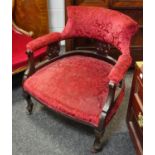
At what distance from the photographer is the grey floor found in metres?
1.75

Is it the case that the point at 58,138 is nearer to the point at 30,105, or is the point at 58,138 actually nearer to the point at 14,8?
the point at 30,105

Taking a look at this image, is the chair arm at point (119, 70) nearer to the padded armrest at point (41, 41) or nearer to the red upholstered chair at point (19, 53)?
the padded armrest at point (41, 41)

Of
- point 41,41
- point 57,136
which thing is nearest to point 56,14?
point 41,41

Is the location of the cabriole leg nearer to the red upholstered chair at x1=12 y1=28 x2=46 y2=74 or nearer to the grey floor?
the grey floor

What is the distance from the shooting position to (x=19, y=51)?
221cm

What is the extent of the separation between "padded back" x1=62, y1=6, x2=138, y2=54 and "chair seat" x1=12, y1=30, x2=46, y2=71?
401mm

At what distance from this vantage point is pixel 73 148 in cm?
177

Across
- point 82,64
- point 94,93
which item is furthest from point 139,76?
point 82,64

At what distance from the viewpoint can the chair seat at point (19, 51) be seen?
2094 mm

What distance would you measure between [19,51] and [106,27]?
827 millimetres

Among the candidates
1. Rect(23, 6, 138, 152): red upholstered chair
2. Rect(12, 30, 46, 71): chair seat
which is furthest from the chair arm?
Rect(12, 30, 46, 71): chair seat

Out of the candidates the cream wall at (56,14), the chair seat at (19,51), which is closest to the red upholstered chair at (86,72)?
the chair seat at (19,51)

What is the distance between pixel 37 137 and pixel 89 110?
21.0 inches
